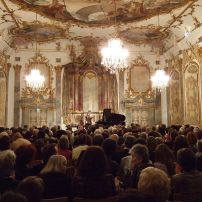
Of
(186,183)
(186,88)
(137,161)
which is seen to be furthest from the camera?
(186,88)

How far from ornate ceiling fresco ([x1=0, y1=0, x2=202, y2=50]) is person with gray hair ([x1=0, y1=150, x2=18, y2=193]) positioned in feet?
36.4

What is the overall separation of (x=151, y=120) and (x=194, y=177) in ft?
60.2

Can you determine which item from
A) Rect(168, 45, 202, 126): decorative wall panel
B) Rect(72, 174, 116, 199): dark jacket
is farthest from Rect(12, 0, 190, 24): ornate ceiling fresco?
Rect(72, 174, 116, 199): dark jacket

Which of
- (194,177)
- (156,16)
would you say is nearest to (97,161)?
(194,177)

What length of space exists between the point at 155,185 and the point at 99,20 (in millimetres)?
15351

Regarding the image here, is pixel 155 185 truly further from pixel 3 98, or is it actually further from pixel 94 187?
pixel 3 98

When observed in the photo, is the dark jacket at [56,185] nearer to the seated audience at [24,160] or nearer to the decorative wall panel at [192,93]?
the seated audience at [24,160]

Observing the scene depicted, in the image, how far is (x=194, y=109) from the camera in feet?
60.1

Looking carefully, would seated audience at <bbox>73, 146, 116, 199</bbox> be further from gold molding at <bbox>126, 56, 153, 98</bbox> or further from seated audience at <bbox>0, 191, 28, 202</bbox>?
gold molding at <bbox>126, 56, 153, 98</bbox>

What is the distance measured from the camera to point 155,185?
10.8 feet

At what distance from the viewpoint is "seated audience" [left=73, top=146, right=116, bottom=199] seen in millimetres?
4273

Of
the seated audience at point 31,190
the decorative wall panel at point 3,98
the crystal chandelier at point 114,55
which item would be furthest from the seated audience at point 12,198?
the decorative wall panel at point 3,98

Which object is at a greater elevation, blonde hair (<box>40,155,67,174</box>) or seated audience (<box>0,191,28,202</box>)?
seated audience (<box>0,191,28,202</box>)

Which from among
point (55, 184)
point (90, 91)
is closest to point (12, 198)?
point (55, 184)
